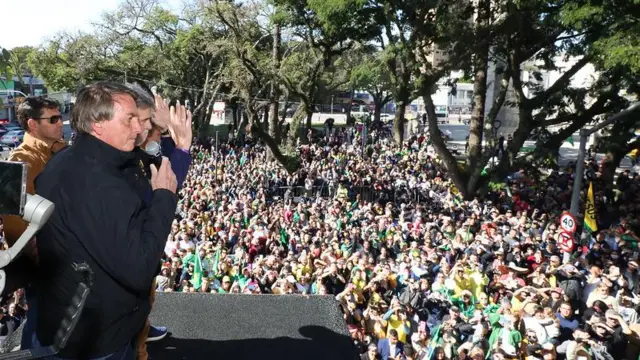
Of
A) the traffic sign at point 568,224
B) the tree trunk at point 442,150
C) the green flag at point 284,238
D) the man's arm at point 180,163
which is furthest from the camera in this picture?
the tree trunk at point 442,150

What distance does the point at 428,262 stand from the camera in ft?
28.3

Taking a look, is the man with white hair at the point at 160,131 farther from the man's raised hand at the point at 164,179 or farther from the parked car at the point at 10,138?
the parked car at the point at 10,138

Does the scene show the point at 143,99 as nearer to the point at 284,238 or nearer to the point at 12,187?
the point at 12,187

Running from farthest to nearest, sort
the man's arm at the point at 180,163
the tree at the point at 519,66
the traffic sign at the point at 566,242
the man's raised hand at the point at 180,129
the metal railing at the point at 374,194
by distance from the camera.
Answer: the metal railing at the point at 374,194 → the tree at the point at 519,66 → the traffic sign at the point at 566,242 → the man's raised hand at the point at 180,129 → the man's arm at the point at 180,163

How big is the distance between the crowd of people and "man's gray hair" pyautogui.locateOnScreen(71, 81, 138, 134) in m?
2.01

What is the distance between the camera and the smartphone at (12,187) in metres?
1.34

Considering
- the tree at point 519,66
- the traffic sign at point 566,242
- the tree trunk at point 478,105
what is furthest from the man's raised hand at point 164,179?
the tree trunk at point 478,105

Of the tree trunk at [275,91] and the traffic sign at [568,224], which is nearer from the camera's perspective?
the traffic sign at [568,224]

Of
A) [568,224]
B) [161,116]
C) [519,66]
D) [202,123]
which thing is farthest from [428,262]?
[202,123]

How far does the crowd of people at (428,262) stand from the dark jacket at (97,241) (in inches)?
79.5

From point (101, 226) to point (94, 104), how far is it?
0.42 meters

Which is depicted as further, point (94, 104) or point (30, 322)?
point (30, 322)

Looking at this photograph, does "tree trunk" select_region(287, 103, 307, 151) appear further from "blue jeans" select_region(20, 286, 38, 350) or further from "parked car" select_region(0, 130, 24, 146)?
"blue jeans" select_region(20, 286, 38, 350)

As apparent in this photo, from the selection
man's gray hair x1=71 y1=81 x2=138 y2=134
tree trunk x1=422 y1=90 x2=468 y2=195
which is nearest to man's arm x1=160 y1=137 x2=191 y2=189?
man's gray hair x1=71 y1=81 x2=138 y2=134
